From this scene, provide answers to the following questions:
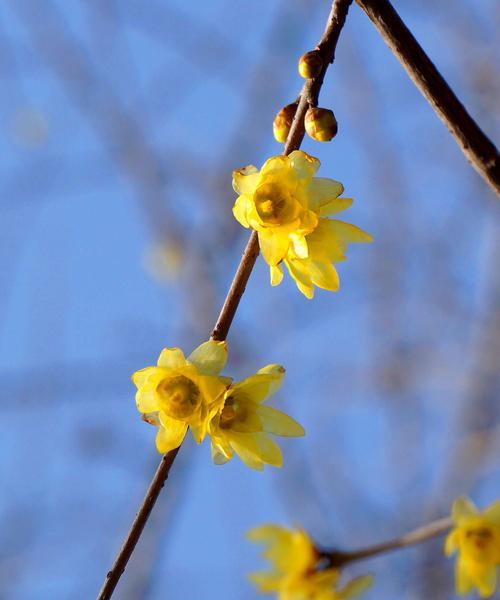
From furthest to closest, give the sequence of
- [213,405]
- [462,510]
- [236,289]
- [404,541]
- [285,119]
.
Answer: [462,510] < [404,541] < [285,119] < [213,405] < [236,289]

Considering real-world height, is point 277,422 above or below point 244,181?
below

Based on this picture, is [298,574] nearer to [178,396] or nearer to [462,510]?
[462,510]

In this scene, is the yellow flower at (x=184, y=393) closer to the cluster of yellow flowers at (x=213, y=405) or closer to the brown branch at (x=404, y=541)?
the cluster of yellow flowers at (x=213, y=405)

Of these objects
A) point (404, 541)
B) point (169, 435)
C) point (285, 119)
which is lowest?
point (404, 541)

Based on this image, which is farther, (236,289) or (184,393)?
(184,393)

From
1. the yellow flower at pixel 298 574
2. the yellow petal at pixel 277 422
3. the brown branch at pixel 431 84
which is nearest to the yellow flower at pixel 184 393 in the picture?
the yellow petal at pixel 277 422

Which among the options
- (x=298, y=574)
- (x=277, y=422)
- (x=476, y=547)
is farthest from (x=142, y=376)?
(x=476, y=547)

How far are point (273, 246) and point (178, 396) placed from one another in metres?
0.33

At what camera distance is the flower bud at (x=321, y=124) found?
59.7 inches

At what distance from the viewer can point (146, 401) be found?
61.9 inches

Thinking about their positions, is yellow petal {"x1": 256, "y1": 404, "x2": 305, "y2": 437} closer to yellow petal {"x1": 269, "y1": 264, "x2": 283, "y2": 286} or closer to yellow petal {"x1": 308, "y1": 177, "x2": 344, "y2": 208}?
yellow petal {"x1": 269, "y1": 264, "x2": 283, "y2": 286}

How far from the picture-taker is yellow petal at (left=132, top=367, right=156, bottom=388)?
5.21 ft

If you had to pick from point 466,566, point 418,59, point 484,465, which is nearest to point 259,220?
point 418,59

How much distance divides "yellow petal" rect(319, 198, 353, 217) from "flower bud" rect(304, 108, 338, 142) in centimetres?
12
